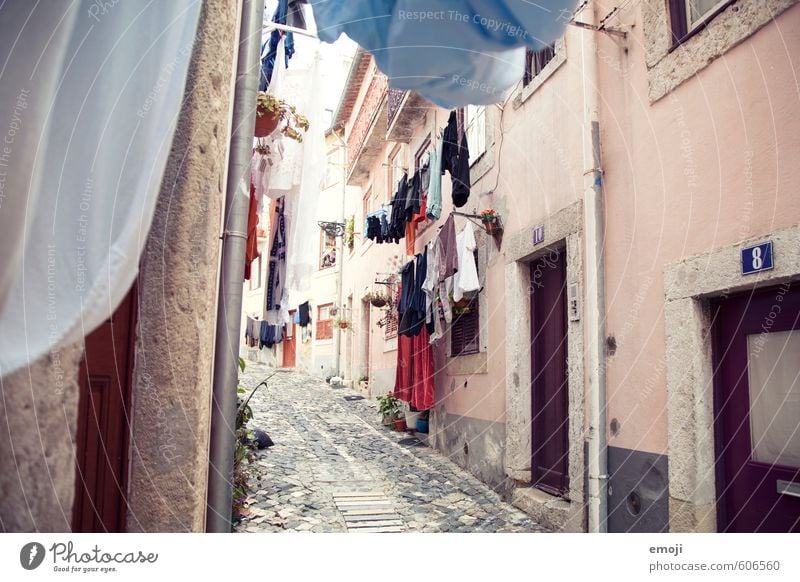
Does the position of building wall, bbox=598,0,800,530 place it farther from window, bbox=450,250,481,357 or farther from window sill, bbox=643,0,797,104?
window, bbox=450,250,481,357

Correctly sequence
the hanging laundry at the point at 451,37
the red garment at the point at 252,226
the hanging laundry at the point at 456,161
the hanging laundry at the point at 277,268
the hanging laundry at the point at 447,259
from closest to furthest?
the hanging laundry at the point at 451,37, the red garment at the point at 252,226, the hanging laundry at the point at 277,268, the hanging laundry at the point at 456,161, the hanging laundry at the point at 447,259

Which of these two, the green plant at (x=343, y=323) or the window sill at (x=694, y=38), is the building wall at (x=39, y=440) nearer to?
the window sill at (x=694, y=38)

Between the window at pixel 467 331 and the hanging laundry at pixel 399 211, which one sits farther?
the hanging laundry at pixel 399 211

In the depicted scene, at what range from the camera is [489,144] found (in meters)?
5.82

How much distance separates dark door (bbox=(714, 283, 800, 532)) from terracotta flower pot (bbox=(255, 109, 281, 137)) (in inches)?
97.4

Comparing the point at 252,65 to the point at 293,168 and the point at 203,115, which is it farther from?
the point at 293,168

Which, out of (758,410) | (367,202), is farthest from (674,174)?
(367,202)

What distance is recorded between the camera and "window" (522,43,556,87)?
→ 4754 millimetres

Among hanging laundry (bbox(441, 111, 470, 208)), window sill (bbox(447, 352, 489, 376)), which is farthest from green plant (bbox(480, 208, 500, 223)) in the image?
window sill (bbox(447, 352, 489, 376))

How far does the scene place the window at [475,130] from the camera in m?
6.06

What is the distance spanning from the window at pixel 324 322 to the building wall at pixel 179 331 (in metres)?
12.5

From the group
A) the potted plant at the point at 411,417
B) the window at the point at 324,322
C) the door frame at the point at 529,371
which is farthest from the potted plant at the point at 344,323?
the door frame at the point at 529,371

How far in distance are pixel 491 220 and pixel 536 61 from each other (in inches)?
53.2

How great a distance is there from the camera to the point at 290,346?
17.8m
